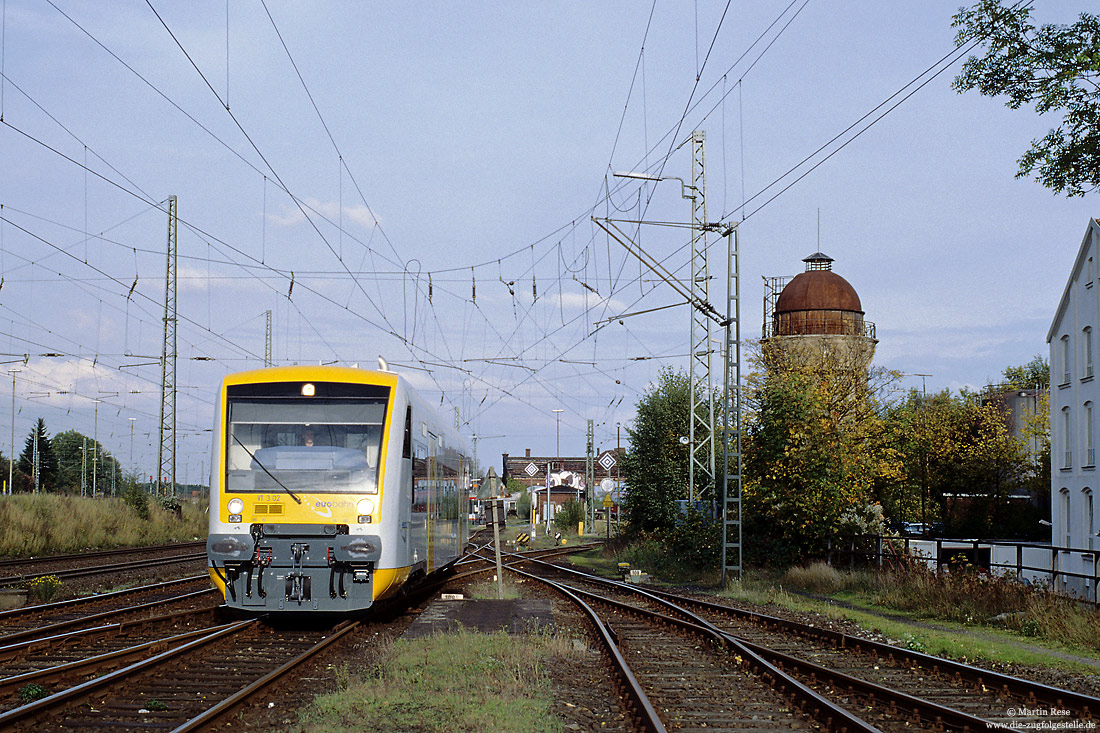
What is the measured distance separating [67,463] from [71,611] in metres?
111

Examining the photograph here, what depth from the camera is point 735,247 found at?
23.5 m

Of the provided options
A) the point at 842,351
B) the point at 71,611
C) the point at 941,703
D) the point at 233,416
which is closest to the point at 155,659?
the point at 233,416

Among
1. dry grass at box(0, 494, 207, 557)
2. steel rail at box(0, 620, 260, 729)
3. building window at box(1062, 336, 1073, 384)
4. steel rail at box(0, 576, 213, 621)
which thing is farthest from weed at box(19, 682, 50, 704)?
building window at box(1062, 336, 1073, 384)

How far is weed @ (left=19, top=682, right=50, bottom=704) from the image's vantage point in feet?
29.0

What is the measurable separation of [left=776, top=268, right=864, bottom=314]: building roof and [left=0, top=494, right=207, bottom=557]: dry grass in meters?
32.5

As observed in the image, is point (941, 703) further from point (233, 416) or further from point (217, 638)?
point (233, 416)

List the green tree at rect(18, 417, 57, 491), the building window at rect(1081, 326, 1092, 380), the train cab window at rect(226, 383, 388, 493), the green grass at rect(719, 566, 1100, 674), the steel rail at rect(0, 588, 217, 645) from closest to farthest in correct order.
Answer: the steel rail at rect(0, 588, 217, 645) < the green grass at rect(719, 566, 1100, 674) < the train cab window at rect(226, 383, 388, 493) < the building window at rect(1081, 326, 1092, 380) < the green tree at rect(18, 417, 57, 491)

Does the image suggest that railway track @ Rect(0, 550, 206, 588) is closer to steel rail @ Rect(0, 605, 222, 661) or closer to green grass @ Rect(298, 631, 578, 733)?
steel rail @ Rect(0, 605, 222, 661)

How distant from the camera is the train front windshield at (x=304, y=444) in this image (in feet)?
45.9

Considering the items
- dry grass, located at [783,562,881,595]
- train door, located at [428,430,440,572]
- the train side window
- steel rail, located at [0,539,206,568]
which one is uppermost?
the train side window

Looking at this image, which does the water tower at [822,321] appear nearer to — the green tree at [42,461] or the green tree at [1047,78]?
the green tree at [1047,78]

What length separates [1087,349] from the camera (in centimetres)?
3322

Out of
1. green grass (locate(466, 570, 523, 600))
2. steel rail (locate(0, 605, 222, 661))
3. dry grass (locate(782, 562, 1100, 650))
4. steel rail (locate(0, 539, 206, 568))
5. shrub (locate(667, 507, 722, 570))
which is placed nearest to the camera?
steel rail (locate(0, 605, 222, 661))

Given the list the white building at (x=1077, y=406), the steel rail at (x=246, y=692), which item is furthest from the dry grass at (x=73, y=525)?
the white building at (x=1077, y=406)
